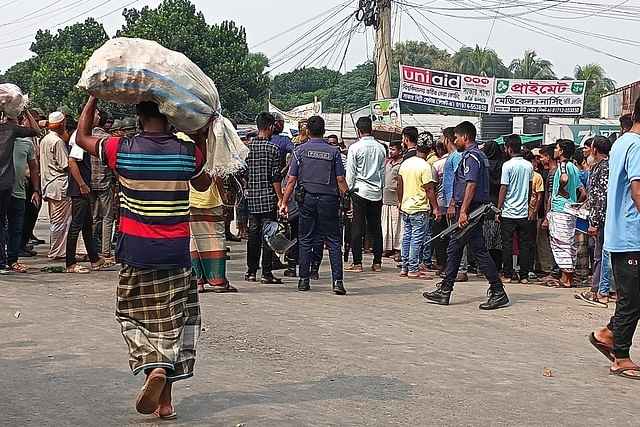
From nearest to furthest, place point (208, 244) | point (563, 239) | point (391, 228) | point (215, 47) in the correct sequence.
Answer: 1. point (208, 244)
2. point (563, 239)
3. point (391, 228)
4. point (215, 47)

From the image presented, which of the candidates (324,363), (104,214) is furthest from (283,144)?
(324,363)

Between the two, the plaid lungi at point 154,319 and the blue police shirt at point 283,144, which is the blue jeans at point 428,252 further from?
the plaid lungi at point 154,319

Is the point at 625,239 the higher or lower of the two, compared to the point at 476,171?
lower

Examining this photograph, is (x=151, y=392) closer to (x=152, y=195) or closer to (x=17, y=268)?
(x=152, y=195)

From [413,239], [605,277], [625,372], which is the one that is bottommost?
[625,372]

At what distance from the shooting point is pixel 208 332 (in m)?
7.98

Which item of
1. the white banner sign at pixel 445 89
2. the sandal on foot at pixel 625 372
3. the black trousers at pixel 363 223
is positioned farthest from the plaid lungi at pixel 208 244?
the white banner sign at pixel 445 89

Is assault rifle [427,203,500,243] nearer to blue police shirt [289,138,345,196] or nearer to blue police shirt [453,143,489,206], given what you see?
blue police shirt [453,143,489,206]

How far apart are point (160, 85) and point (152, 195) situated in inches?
24.6

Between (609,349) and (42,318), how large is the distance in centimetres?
495

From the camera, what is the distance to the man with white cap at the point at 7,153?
10.6m

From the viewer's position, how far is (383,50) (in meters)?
21.6

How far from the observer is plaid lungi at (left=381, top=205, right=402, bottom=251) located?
48.2 feet

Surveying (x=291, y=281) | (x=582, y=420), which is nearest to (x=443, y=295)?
(x=291, y=281)
